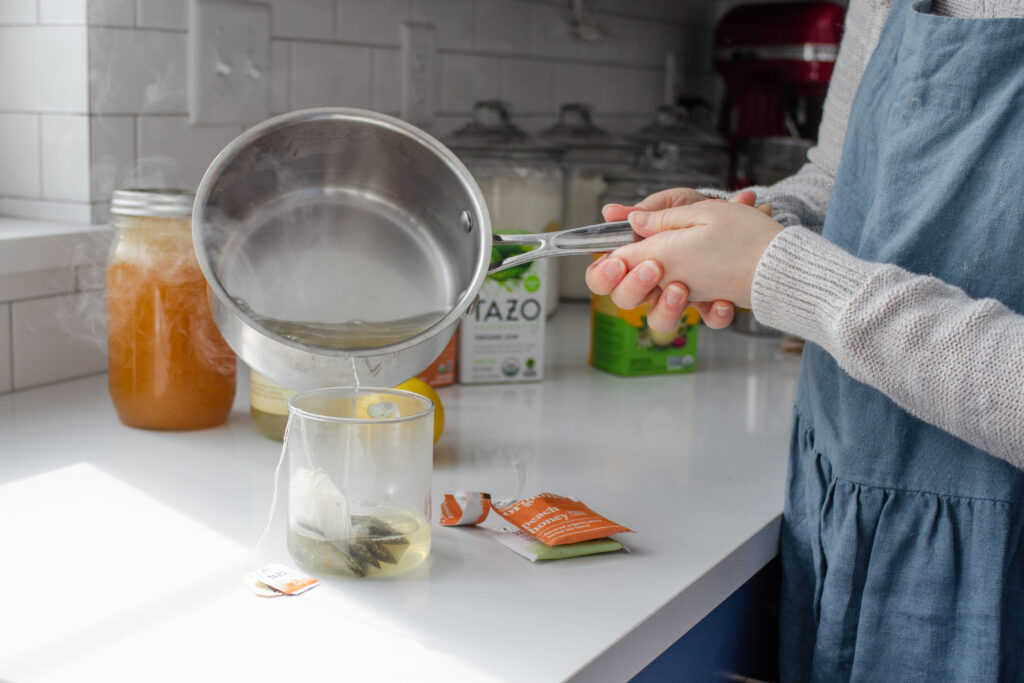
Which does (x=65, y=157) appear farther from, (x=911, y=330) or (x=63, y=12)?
(x=911, y=330)

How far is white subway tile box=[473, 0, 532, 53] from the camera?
167 centimetres

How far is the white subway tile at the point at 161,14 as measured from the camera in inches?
45.8

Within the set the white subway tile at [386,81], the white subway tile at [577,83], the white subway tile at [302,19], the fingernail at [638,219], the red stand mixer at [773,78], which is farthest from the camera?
the white subway tile at [577,83]

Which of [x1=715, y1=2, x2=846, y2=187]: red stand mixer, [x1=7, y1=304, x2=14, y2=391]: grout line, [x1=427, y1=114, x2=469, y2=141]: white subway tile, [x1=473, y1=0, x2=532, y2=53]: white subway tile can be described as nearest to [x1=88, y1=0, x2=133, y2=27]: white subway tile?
[x1=7, y1=304, x2=14, y2=391]: grout line

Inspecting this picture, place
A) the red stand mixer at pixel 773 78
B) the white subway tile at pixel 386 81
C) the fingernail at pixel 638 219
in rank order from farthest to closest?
1. the red stand mixer at pixel 773 78
2. the white subway tile at pixel 386 81
3. the fingernail at pixel 638 219

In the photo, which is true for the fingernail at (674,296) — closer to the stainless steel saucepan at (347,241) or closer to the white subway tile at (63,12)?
the stainless steel saucepan at (347,241)

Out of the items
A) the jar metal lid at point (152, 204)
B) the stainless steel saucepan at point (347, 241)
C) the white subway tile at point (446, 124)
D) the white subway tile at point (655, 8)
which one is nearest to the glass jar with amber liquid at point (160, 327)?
the jar metal lid at point (152, 204)

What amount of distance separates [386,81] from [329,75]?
4.5 inches

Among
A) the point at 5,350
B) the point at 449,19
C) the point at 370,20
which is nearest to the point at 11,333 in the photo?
the point at 5,350

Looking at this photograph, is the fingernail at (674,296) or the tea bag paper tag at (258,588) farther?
the fingernail at (674,296)

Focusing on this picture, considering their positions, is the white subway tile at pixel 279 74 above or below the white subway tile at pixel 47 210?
above

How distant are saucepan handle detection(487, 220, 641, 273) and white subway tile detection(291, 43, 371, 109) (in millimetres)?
686

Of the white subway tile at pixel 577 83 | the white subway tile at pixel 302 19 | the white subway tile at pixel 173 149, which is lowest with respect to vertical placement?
the white subway tile at pixel 173 149

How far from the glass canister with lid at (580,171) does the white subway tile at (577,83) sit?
4.0 inches
